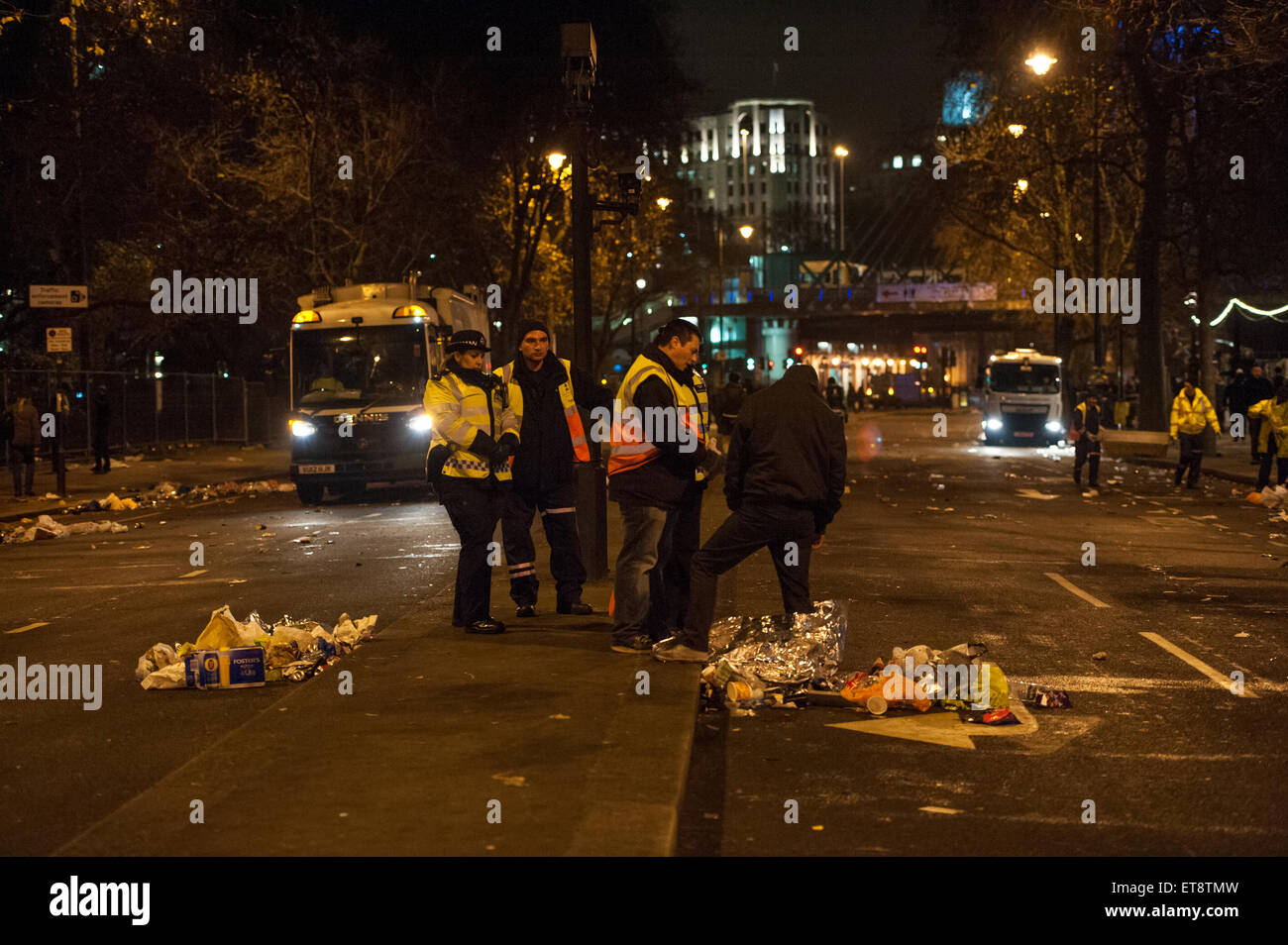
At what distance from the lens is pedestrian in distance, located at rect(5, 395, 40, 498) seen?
2502cm

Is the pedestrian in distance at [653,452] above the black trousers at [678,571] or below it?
above

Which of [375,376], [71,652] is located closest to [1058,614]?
[71,652]

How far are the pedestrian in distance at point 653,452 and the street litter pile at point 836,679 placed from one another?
0.68m

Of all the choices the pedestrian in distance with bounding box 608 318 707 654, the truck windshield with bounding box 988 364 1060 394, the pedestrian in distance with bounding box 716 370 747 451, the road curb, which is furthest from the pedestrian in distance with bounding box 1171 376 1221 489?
the truck windshield with bounding box 988 364 1060 394

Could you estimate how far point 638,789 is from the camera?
596 centimetres

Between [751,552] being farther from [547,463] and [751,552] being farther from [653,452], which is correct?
[547,463]

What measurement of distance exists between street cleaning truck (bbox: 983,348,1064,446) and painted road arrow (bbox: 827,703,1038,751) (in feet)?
120

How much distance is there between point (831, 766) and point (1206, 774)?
1656 millimetres

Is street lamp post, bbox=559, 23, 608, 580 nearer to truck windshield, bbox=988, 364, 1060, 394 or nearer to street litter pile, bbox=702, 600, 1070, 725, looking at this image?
street litter pile, bbox=702, 600, 1070, 725

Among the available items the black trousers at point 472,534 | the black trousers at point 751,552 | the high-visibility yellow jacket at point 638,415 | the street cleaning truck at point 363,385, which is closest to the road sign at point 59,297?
the street cleaning truck at point 363,385

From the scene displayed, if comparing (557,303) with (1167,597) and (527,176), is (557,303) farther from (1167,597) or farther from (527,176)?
(1167,597)

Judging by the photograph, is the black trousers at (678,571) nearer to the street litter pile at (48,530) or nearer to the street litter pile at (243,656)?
the street litter pile at (243,656)

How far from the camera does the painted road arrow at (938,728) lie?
7.53 m
